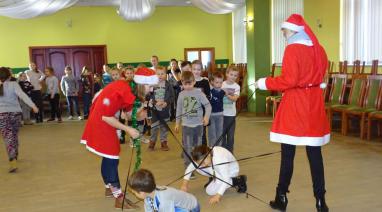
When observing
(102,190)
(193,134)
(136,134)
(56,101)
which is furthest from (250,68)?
(136,134)

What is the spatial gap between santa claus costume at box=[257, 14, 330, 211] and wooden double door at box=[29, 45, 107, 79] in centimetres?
1124

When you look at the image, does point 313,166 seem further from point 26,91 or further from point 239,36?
point 239,36

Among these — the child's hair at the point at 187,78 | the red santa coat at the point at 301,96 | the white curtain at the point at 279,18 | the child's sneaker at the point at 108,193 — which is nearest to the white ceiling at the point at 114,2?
the white curtain at the point at 279,18

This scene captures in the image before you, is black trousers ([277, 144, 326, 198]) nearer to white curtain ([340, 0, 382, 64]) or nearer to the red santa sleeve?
the red santa sleeve

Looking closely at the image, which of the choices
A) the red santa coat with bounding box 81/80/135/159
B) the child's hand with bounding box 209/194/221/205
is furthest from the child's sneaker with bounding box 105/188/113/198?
the child's hand with bounding box 209/194/221/205

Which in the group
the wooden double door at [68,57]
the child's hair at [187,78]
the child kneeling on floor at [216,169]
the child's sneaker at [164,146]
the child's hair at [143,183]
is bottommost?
the child's sneaker at [164,146]

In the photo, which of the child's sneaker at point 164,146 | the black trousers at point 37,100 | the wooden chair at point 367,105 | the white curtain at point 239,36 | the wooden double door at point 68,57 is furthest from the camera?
the wooden double door at point 68,57

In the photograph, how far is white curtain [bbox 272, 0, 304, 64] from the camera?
966 cm

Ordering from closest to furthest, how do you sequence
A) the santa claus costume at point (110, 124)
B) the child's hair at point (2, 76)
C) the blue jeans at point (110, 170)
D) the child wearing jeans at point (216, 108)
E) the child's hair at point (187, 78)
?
the santa claus costume at point (110, 124) → the blue jeans at point (110, 170) → the child's hair at point (187, 78) → the child wearing jeans at point (216, 108) → the child's hair at point (2, 76)

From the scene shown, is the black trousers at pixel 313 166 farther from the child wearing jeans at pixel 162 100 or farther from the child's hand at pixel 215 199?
the child wearing jeans at pixel 162 100

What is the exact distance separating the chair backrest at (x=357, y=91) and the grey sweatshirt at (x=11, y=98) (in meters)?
4.90

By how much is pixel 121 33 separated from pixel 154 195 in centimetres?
1177

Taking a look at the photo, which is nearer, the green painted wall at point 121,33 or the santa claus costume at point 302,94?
the santa claus costume at point 302,94

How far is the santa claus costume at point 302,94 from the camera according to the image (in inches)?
108
